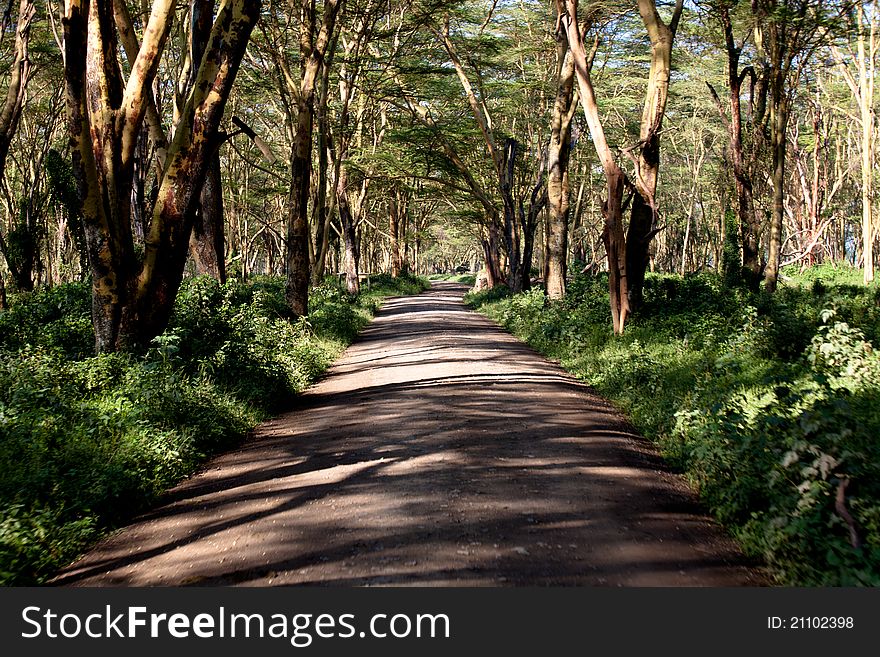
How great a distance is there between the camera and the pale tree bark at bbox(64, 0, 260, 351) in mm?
8500

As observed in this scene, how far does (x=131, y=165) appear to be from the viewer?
899 centimetres

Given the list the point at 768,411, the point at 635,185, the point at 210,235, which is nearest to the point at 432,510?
the point at 768,411

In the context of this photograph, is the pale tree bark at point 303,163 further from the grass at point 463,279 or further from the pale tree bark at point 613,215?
the grass at point 463,279

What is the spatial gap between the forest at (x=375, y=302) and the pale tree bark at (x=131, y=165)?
1.0 inches

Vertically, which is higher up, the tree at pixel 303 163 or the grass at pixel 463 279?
the tree at pixel 303 163

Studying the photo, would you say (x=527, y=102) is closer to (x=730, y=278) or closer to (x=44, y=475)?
(x=730, y=278)

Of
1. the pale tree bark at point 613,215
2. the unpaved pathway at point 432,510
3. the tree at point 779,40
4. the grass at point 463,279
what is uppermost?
the tree at point 779,40

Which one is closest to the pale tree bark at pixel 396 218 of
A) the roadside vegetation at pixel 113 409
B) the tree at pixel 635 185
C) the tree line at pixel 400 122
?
the tree line at pixel 400 122

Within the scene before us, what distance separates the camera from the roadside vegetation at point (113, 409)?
16.5 ft

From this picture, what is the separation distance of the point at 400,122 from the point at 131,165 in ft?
72.8

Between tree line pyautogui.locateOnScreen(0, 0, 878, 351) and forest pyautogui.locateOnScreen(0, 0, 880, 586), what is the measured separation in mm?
67

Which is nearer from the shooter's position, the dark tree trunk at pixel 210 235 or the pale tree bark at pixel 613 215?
the pale tree bark at pixel 613 215

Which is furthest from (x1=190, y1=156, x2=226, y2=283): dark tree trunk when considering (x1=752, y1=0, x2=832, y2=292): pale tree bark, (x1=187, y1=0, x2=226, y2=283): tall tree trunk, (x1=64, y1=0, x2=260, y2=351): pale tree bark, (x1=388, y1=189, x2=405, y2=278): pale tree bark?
(x1=388, y1=189, x2=405, y2=278): pale tree bark

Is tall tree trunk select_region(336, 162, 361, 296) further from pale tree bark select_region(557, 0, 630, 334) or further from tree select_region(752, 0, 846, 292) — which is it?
pale tree bark select_region(557, 0, 630, 334)
